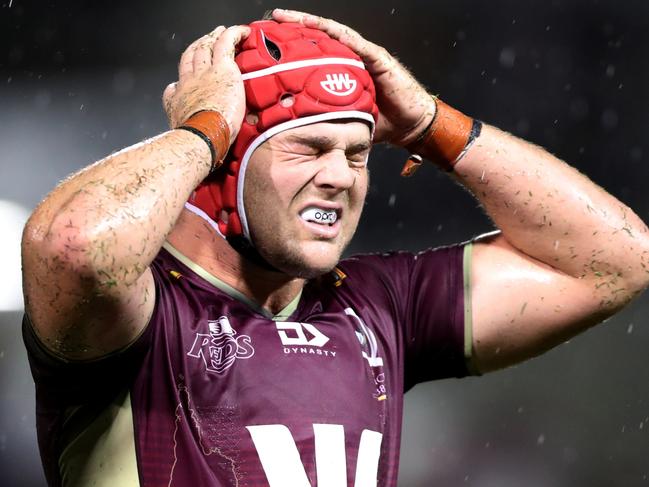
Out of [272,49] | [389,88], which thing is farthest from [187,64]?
[389,88]

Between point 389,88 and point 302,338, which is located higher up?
point 389,88

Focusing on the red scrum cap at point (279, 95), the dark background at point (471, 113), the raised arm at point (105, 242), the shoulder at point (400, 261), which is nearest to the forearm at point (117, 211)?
the raised arm at point (105, 242)

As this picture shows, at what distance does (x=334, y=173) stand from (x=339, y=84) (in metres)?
0.21

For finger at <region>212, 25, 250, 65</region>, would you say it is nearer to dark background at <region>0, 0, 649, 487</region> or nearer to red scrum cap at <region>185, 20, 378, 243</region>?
red scrum cap at <region>185, 20, 378, 243</region>

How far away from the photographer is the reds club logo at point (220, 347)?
2.40 m

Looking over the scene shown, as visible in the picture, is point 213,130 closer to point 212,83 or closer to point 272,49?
point 212,83

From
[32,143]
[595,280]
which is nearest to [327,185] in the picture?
[595,280]

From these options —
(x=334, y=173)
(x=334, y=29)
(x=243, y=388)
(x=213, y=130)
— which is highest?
(x=334, y=29)

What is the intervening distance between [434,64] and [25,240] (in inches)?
149

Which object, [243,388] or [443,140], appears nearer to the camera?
[243,388]

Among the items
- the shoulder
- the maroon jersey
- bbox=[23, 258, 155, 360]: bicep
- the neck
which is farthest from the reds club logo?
the shoulder

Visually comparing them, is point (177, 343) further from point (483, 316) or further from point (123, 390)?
point (483, 316)

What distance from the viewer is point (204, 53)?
8.32 feet

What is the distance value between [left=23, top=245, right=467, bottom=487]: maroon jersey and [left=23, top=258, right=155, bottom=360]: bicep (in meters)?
0.05
